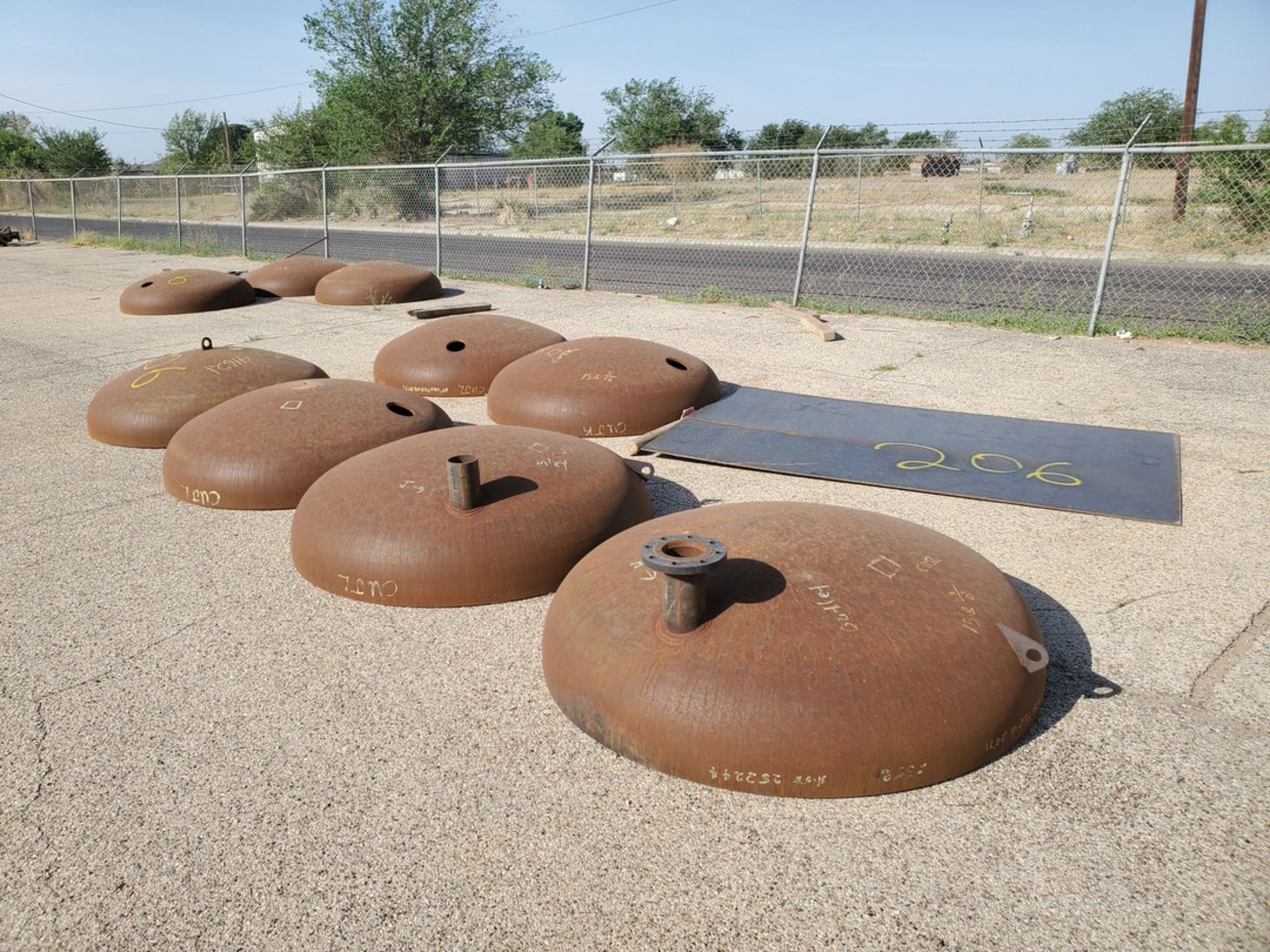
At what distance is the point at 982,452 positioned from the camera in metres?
6.10

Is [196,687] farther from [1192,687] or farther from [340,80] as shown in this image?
[340,80]

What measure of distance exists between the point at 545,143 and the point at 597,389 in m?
36.4

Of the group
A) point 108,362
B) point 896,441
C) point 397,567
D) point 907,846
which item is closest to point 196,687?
point 397,567

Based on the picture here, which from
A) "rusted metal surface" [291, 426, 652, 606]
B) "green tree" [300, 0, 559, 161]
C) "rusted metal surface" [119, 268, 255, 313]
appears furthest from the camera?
"green tree" [300, 0, 559, 161]

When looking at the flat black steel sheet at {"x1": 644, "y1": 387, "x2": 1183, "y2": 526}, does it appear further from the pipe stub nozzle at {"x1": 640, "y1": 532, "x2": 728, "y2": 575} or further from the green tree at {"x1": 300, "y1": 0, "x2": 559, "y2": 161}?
the green tree at {"x1": 300, "y1": 0, "x2": 559, "y2": 161}

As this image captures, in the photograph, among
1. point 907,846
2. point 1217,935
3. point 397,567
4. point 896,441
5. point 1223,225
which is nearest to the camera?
point 1217,935

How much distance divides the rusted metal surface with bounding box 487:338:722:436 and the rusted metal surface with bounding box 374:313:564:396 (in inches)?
31.5

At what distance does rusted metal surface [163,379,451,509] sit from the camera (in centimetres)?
518

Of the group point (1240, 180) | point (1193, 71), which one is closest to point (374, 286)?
point (1240, 180)

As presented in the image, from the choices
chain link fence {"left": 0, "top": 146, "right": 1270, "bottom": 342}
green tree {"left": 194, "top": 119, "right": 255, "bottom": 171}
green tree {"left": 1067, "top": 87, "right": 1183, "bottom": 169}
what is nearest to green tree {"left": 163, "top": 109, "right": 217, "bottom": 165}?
green tree {"left": 194, "top": 119, "right": 255, "bottom": 171}

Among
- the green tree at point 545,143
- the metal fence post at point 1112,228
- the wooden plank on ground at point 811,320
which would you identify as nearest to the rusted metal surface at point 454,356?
the wooden plank on ground at point 811,320

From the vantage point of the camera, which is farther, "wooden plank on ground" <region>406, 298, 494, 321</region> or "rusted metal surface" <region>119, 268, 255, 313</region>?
"rusted metal surface" <region>119, 268, 255, 313</region>

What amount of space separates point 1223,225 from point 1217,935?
20.5 meters

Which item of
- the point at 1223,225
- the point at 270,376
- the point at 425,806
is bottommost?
the point at 425,806
